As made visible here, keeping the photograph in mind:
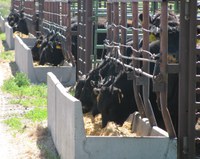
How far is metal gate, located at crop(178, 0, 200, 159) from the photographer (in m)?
7.38

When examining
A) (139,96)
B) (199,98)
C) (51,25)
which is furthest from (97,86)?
(51,25)

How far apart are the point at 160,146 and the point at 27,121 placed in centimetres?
466

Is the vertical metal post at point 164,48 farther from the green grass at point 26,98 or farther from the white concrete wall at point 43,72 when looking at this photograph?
the white concrete wall at point 43,72

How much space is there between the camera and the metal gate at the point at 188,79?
738cm

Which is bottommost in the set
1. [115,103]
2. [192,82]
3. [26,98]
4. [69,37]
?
[26,98]

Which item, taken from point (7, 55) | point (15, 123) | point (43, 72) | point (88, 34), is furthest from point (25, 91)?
point (7, 55)

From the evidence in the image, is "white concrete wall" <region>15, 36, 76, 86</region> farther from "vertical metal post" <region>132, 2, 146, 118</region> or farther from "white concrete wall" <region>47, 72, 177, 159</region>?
"white concrete wall" <region>47, 72, 177, 159</region>

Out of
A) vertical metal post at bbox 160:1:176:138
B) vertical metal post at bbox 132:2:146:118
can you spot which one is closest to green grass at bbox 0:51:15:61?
vertical metal post at bbox 132:2:146:118

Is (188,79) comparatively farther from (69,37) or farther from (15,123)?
(69,37)

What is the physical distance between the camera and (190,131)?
7.40 m

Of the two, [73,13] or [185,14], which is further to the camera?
[73,13]

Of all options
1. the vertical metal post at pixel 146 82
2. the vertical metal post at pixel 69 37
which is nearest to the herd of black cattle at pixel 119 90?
the vertical metal post at pixel 146 82

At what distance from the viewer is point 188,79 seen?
7461 mm

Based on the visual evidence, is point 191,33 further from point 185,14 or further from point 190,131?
point 190,131
